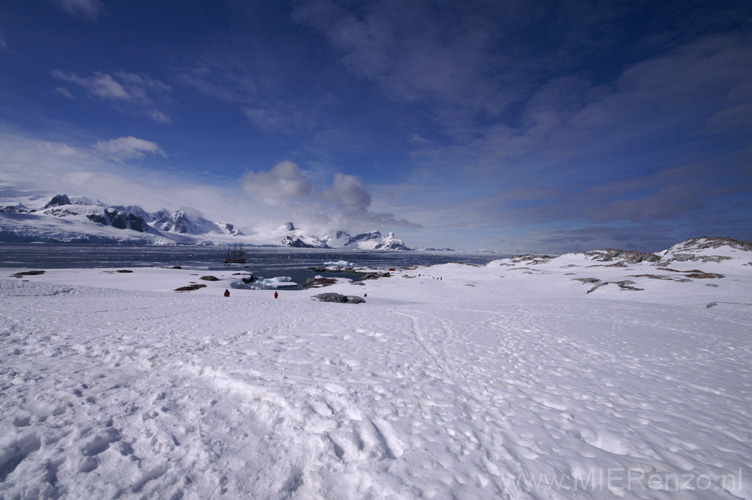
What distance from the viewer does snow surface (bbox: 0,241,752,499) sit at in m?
3.64

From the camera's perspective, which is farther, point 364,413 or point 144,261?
point 144,261

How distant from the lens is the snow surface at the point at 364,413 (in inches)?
143

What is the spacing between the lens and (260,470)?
12.3ft

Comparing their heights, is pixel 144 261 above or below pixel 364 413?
below

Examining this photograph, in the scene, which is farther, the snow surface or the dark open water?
the dark open water

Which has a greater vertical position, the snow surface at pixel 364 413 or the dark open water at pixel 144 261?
the snow surface at pixel 364 413

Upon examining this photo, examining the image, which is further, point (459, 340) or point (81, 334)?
point (459, 340)

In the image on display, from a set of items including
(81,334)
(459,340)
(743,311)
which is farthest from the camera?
(743,311)

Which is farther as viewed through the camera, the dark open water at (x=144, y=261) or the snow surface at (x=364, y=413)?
the dark open water at (x=144, y=261)

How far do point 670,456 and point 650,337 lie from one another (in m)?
9.56

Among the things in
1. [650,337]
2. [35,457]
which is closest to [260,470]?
[35,457]

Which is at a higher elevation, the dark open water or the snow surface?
the snow surface

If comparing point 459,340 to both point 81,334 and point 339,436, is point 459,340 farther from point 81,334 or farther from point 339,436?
point 81,334

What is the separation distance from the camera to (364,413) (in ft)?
16.9
